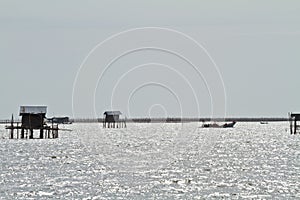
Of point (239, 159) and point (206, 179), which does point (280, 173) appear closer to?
point (206, 179)

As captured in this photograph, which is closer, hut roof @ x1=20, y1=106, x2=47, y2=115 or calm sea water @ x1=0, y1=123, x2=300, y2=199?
calm sea water @ x1=0, y1=123, x2=300, y2=199

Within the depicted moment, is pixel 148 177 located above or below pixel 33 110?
below

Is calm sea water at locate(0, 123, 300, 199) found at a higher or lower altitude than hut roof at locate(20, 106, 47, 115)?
lower

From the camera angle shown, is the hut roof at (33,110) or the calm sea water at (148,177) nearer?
the calm sea water at (148,177)

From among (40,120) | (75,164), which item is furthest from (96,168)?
(40,120)

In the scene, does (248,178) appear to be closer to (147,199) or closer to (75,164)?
(147,199)

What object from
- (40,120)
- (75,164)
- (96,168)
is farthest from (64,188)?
(40,120)

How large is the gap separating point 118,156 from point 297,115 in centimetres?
6429

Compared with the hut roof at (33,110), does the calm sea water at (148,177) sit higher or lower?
lower

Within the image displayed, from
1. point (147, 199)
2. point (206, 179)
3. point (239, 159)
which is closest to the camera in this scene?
point (147, 199)

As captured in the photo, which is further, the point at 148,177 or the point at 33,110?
the point at 33,110

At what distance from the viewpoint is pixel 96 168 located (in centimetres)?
6875

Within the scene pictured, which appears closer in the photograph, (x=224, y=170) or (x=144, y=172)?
(x=144, y=172)

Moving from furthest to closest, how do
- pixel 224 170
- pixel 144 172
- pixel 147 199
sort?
pixel 224 170
pixel 144 172
pixel 147 199
